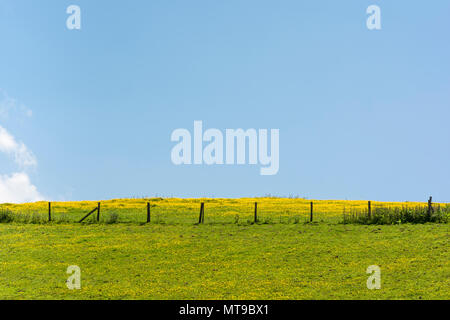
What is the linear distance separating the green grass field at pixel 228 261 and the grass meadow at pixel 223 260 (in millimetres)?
45

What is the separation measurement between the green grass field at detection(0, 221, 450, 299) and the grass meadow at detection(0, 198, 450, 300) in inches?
1.8

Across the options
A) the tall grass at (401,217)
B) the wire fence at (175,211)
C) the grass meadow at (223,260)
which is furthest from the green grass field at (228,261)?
the wire fence at (175,211)

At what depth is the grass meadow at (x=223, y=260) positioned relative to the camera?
18.4 m

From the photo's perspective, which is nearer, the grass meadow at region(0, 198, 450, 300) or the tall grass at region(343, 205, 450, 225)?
the grass meadow at region(0, 198, 450, 300)

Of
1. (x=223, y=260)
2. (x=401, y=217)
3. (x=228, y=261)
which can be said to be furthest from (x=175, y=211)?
(x=228, y=261)

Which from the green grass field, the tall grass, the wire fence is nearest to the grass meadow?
the green grass field

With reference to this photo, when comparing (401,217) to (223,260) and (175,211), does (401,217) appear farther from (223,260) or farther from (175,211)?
(175,211)

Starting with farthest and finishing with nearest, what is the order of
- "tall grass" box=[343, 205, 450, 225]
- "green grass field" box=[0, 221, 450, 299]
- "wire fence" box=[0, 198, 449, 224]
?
"wire fence" box=[0, 198, 449, 224], "tall grass" box=[343, 205, 450, 225], "green grass field" box=[0, 221, 450, 299]

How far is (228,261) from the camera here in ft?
76.5

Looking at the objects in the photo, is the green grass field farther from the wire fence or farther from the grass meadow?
the wire fence

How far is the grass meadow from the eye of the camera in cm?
1842

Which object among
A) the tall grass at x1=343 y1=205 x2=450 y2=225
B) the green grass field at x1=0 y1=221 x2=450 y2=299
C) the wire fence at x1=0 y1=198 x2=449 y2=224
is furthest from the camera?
the wire fence at x1=0 y1=198 x2=449 y2=224
